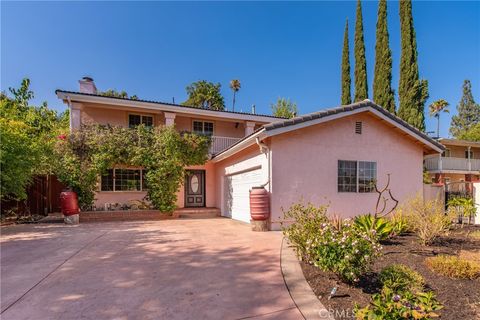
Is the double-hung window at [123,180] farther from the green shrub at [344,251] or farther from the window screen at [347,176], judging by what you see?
the green shrub at [344,251]

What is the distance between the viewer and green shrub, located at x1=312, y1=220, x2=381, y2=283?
3.91m

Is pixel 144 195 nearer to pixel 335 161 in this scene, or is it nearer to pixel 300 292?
pixel 335 161

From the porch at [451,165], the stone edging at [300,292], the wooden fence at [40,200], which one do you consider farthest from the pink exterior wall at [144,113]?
the porch at [451,165]

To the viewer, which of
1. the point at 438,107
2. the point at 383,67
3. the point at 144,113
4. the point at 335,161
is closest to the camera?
the point at 335,161

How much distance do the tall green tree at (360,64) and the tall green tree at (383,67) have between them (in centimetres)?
107

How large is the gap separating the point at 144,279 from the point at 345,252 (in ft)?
10.6

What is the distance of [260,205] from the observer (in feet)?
29.0

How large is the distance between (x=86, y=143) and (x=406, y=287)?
13.2 metres

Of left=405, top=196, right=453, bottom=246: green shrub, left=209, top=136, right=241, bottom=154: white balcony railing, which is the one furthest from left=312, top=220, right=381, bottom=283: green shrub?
left=209, top=136, right=241, bottom=154: white balcony railing

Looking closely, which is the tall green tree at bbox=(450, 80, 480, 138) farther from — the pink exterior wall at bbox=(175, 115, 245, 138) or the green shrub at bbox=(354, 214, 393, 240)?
the green shrub at bbox=(354, 214, 393, 240)

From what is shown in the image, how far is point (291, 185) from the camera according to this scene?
31.0 ft

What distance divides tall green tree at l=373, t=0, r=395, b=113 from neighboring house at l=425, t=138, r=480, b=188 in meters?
6.13

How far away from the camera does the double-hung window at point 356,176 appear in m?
10.3

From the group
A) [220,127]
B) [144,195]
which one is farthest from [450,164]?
[144,195]
